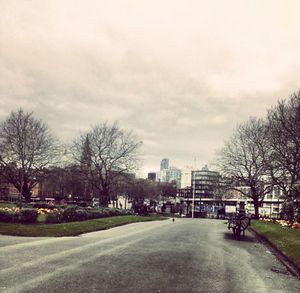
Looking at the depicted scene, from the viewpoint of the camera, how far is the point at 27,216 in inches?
1049

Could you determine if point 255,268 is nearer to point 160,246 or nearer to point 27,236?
point 160,246

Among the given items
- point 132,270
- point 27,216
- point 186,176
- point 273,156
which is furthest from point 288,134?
point 186,176

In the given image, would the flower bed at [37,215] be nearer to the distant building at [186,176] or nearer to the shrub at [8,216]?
the shrub at [8,216]

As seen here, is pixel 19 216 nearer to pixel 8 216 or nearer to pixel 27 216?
pixel 27 216

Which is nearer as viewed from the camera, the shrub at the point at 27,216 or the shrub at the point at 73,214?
the shrub at the point at 27,216

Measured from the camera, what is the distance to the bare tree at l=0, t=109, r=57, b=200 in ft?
214

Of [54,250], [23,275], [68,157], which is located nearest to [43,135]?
[68,157]

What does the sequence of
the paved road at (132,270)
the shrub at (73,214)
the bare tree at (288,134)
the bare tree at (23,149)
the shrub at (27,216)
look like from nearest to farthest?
the paved road at (132,270) < the shrub at (27,216) < the shrub at (73,214) < the bare tree at (288,134) < the bare tree at (23,149)

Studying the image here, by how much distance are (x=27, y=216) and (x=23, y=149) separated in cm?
4166

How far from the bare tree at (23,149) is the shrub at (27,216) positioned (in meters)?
37.8

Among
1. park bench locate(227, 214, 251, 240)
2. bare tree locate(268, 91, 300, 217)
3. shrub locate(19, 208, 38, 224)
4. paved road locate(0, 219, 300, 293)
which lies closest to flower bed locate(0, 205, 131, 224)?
shrub locate(19, 208, 38, 224)

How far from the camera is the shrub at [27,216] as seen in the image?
26386 mm

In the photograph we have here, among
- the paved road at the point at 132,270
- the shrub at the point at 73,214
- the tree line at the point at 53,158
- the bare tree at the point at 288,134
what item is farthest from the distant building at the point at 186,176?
the paved road at the point at 132,270

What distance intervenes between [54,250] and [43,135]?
55800 millimetres
